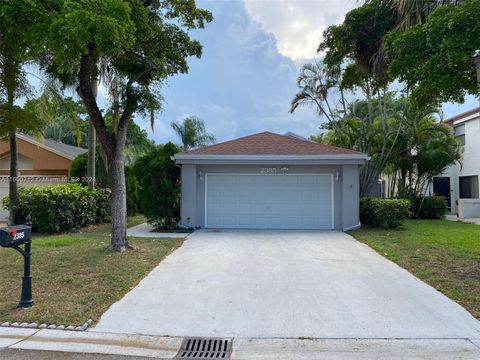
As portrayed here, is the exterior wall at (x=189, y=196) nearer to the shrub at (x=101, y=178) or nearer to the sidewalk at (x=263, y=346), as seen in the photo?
the shrub at (x=101, y=178)

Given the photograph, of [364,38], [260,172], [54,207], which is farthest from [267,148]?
[54,207]

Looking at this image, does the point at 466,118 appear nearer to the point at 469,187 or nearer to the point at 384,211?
the point at 469,187

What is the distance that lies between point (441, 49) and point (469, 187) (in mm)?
18762

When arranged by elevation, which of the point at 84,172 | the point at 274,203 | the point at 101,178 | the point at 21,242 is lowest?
the point at 21,242

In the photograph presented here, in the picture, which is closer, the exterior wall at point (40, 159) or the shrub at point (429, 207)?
the shrub at point (429, 207)

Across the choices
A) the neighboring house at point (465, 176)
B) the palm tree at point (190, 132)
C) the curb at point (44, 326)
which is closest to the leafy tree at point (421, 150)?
the neighboring house at point (465, 176)

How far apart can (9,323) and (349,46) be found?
10.1m

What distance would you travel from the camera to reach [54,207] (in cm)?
1397

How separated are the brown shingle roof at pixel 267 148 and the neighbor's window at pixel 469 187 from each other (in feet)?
35.9

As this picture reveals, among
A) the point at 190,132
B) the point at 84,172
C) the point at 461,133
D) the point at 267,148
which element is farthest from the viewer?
the point at 190,132

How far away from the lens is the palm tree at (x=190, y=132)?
39.2m

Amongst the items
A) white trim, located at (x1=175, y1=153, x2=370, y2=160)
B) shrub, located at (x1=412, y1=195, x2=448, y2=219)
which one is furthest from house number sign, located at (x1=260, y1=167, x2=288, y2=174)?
shrub, located at (x1=412, y1=195, x2=448, y2=219)

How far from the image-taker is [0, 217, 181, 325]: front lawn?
19.1ft

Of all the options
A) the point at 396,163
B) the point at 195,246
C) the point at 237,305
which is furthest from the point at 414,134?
the point at 237,305
